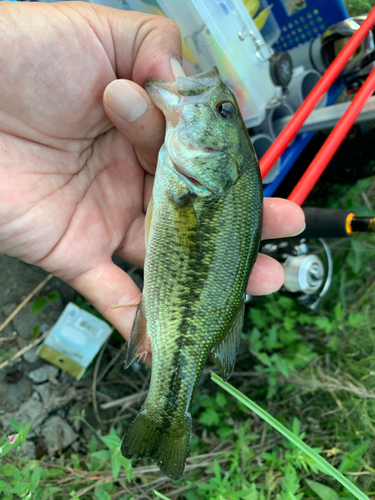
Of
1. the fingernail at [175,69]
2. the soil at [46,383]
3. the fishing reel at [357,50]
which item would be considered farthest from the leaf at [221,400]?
the fishing reel at [357,50]

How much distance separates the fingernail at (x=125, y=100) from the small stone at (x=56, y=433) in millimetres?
2403

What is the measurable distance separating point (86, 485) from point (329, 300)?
2538 millimetres

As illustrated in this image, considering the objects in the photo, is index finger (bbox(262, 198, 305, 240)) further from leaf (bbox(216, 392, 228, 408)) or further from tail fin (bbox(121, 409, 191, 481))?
leaf (bbox(216, 392, 228, 408))

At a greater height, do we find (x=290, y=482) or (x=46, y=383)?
(x=46, y=383)

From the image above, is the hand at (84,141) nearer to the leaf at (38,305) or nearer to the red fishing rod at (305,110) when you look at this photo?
the red fishing rod at (305,110)

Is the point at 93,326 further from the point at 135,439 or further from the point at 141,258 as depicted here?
the point at 135,439

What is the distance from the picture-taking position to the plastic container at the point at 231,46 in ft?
7.75

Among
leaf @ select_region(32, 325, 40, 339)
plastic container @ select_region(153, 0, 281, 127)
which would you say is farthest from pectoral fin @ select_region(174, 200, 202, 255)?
leaf @ select_region(32, 325, 40, 339)

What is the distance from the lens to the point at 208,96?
1.59 m

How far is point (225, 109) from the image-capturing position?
5.29ft

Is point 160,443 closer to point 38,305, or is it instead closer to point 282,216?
point 282,216

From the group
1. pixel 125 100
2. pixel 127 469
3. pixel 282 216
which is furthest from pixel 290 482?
pixel 125 100

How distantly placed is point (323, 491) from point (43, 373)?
225 centimetres

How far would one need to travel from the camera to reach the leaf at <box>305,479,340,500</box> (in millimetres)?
2318
